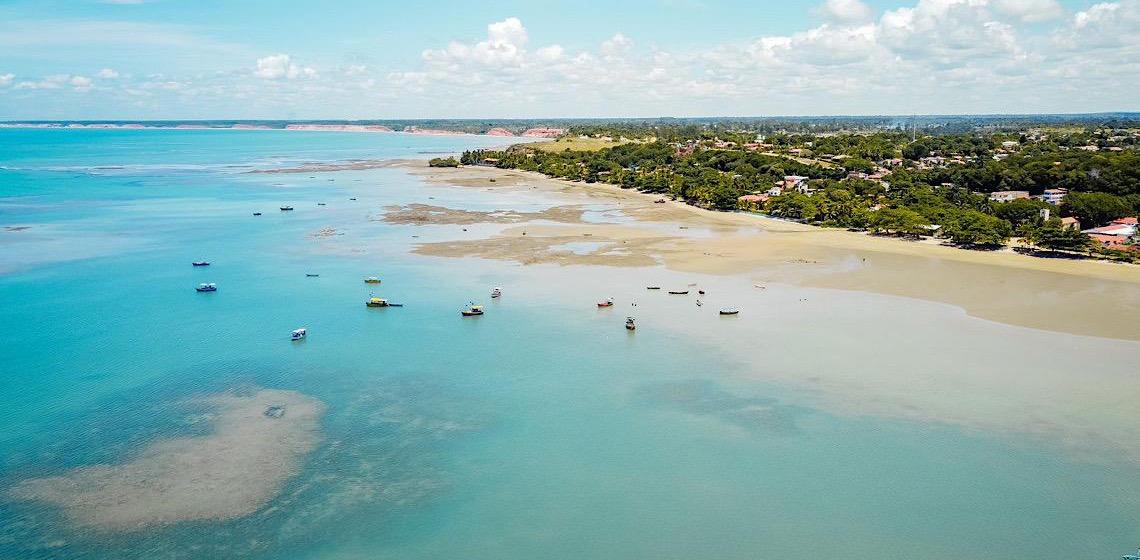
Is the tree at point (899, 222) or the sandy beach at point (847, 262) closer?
the sandy beach at point (847, 262)

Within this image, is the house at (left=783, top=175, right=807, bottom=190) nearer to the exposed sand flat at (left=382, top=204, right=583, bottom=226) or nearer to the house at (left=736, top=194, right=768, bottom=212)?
the house at (left=736, top=194, right=768, bottom=212)

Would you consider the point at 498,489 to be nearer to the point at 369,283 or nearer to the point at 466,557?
the point at 466,557

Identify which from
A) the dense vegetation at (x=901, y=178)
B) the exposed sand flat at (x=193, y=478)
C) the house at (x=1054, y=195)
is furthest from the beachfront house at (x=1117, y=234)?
the exposed sand flat at (x=193, y=478)

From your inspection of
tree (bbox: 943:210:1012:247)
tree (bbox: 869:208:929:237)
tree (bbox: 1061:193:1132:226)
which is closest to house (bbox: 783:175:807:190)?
tree (bbox: 869:208:929:237)

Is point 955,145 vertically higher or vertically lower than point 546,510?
higher

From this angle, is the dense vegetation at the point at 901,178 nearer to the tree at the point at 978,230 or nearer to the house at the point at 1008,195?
the tree at the point at 978,230

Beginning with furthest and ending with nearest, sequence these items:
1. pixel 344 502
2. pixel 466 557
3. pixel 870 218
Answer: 1. pixel 870 218
2. pixel 344 502
3. pixel 466 557

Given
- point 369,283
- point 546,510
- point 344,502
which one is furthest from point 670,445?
point 369,283
